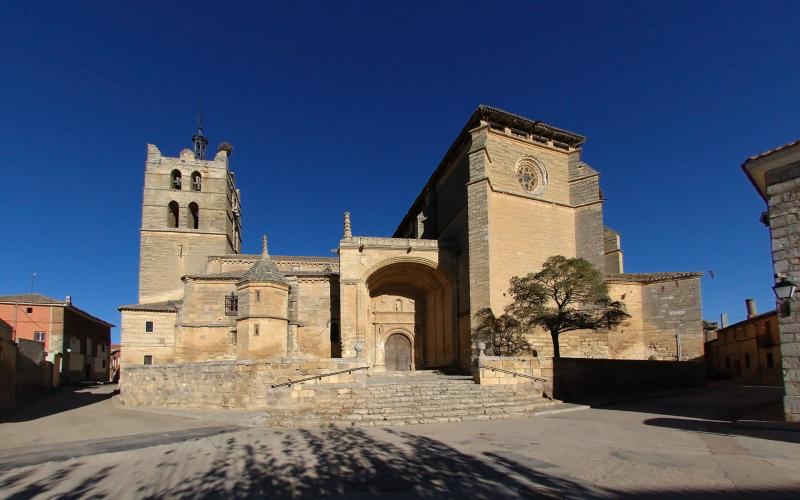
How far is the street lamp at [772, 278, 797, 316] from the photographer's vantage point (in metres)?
7.84

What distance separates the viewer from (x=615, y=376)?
15.8 metres

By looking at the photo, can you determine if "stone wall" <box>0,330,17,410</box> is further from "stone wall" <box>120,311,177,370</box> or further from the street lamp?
the street lamp

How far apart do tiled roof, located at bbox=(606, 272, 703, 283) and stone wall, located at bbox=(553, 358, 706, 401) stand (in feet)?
13.5

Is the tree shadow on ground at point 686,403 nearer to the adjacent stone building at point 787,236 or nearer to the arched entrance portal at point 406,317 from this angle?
the adjacent stone building at point 787,236

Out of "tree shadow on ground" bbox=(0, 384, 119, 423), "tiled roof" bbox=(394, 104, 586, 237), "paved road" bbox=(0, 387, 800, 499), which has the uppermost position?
"tiled roof" bbox=(394, 104, 586, 237)

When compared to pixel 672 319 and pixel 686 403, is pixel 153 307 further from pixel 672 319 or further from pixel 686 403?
pixel 672 319

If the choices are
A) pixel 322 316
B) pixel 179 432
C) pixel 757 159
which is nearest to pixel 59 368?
pixel 322 316

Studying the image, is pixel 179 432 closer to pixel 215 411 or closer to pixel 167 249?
pixel 215 411

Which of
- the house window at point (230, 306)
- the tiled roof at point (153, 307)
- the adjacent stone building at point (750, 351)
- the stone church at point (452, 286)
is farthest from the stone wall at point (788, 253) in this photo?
the tiled roof at point (153, 307)

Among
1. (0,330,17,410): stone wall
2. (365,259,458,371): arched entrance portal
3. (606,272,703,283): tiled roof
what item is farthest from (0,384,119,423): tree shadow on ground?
(606,272,703,283): tiled roof

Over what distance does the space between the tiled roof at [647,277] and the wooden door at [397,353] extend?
35.3 ft

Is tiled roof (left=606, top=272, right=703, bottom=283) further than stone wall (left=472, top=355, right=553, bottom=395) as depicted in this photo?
Yes

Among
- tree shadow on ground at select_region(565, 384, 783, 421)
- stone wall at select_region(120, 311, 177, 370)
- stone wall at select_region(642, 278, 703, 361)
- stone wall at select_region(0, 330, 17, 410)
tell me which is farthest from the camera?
stone wall at select_region(120, 311, 177, 370)

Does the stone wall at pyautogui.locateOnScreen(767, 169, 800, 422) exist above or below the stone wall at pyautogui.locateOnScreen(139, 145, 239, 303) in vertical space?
below
